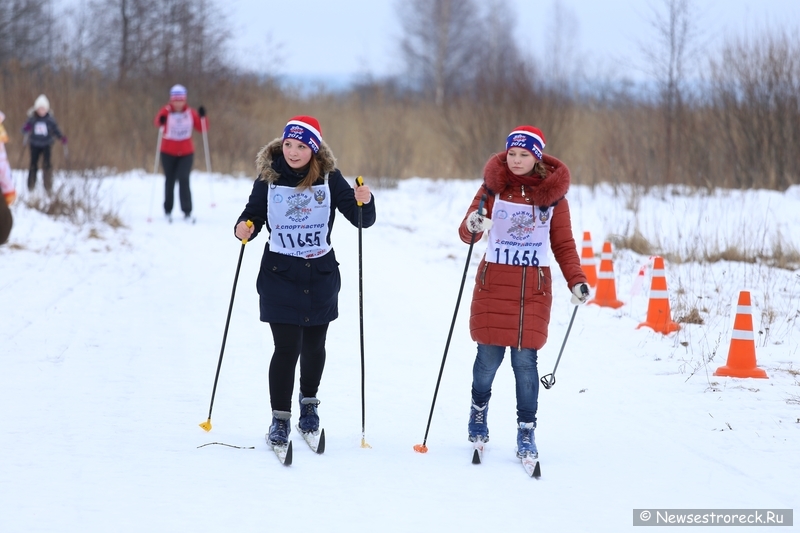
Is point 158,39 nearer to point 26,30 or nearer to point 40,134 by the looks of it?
point 26,30

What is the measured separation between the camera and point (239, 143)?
25.0 m

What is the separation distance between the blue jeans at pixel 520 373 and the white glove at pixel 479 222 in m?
0.62

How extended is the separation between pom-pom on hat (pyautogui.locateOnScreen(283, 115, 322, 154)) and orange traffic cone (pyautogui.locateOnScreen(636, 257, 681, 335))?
3996 millimetres

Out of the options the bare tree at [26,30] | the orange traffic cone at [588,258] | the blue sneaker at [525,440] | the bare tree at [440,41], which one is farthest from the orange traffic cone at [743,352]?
the bare tree at [440,41]

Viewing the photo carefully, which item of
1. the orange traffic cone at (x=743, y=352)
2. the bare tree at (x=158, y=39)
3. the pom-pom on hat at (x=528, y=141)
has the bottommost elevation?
the orange traffic cone at (x=743, y=352)

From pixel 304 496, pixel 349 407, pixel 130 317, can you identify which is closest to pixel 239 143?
pixel 130 317

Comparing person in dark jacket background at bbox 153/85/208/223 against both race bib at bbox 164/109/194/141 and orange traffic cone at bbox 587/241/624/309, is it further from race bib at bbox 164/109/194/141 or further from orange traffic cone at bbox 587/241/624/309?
orange traffic cone at bbox 587/241/624/309

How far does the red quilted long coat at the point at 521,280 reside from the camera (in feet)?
15.4

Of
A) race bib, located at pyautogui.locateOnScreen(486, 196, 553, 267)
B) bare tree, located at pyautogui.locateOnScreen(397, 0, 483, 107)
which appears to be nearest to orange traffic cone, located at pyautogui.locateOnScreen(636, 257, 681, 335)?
race bib, located at pyautogui.locateOnScreen(486, 196, 553, 267)

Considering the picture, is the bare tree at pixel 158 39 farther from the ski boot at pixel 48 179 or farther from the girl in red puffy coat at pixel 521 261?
the girl in red puffy coat at pixel 521 261

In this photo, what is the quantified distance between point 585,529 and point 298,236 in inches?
78.5

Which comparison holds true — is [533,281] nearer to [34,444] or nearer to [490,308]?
Result: [490,308]

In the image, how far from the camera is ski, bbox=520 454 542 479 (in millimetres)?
4550

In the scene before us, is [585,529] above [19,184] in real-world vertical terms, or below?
below
